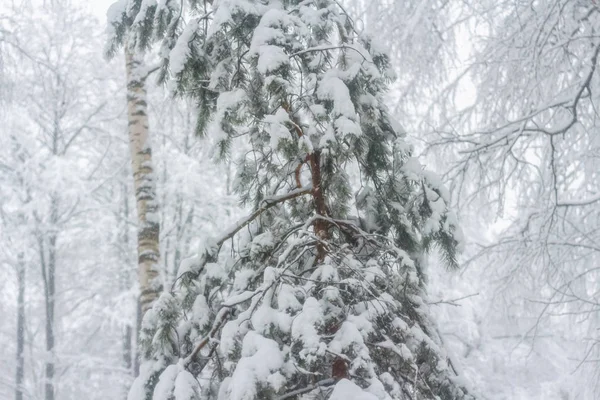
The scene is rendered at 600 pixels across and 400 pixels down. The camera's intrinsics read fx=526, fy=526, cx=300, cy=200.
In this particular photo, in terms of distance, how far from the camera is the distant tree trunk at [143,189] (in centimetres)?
393

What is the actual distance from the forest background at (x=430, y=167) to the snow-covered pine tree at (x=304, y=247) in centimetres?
125

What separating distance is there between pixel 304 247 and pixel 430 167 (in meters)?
4.05

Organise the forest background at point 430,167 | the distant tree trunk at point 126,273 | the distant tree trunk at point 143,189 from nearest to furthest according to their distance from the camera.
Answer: the distant tree trunk at point 143,189
the forest background at point 430,167
the distant tree trunk at point 126,273

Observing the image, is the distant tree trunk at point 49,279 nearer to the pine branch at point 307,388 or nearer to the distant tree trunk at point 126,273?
the distant tree trunk at point 126,273

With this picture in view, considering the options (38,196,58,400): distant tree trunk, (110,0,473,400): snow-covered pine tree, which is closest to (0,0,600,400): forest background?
(38,196,58,400): distant tree trunk

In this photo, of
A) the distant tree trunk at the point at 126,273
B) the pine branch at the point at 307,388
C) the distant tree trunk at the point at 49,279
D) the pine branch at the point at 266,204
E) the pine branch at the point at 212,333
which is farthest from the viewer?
the distant tree trunk at the point at 126,273

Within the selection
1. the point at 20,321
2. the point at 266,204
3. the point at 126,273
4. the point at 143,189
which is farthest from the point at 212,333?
the point at 20,321

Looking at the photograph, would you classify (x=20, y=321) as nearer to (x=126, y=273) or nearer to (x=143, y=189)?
(x=126, y=273)

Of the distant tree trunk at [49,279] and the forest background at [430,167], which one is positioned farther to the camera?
the distant tree trunk at [49,279]

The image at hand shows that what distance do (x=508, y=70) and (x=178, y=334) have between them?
3371mm

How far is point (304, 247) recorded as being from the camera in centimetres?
215

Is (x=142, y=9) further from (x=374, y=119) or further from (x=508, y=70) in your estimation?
(x=508, y=70)

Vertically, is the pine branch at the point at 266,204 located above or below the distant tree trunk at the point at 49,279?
below

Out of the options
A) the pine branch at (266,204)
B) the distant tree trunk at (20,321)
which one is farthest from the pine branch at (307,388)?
the distant tree trunk at (20,321)
